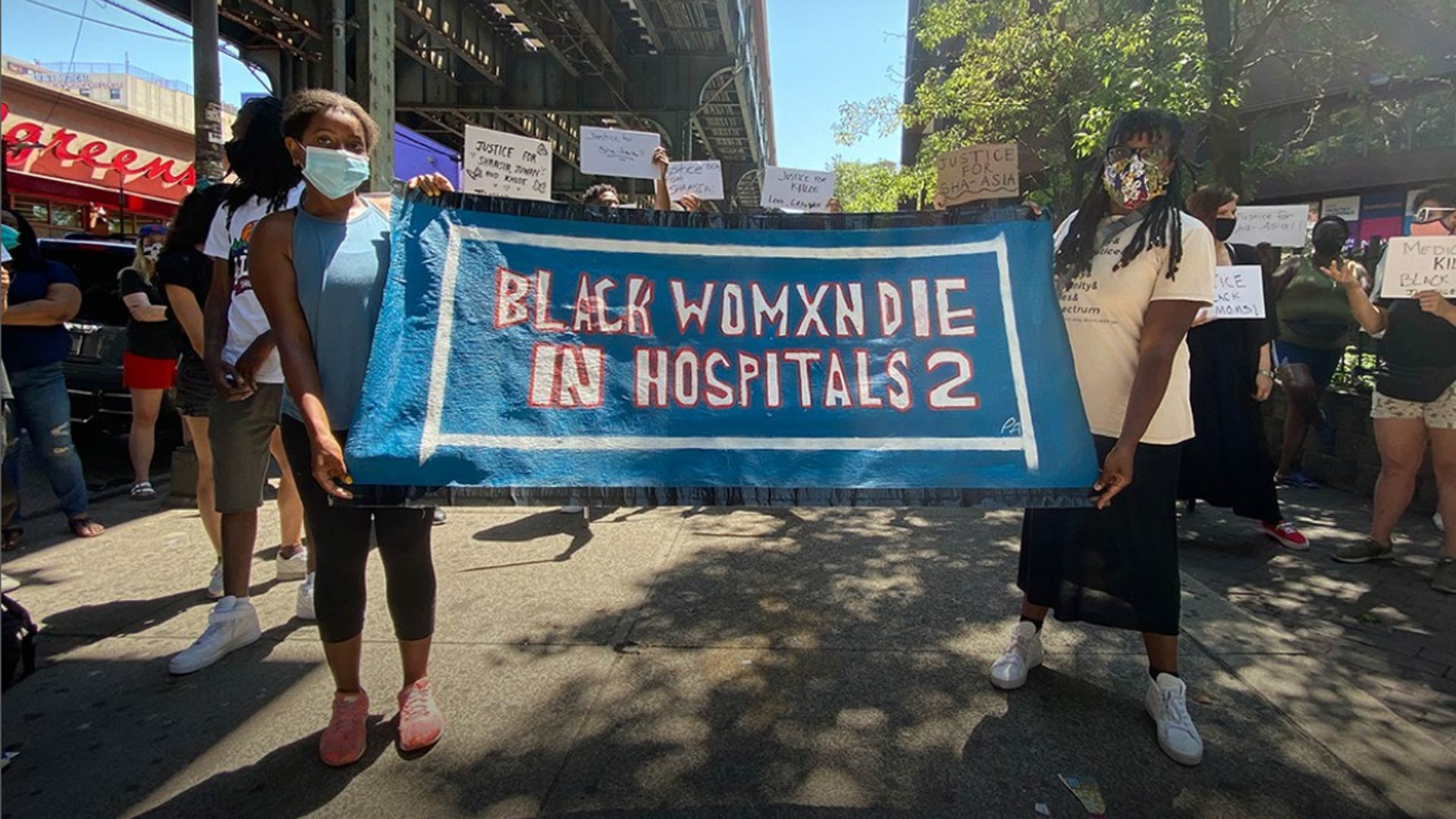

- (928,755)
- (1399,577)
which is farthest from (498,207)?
(1399,577)

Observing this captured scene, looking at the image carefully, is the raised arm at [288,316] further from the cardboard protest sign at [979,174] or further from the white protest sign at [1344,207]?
the white protest sign at [1344,207]

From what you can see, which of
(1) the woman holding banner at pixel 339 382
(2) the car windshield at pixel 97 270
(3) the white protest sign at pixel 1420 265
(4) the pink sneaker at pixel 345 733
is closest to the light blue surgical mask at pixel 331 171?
(1) the woman holding banner at pixel 339 382

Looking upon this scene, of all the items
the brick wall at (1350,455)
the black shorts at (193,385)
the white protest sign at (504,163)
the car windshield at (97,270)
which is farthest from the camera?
the car windshield at (97,270)

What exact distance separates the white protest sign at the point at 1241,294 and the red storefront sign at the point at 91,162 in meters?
16.3

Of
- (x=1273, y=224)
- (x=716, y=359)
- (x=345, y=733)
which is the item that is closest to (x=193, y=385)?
(x=345, y=733)

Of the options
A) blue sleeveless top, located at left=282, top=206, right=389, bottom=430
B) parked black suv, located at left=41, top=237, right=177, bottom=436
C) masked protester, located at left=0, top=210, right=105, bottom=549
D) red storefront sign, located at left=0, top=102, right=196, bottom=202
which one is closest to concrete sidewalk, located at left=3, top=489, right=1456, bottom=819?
masked protester, located at left=0, top=210, right=105, bottom=549

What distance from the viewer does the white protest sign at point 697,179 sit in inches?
299

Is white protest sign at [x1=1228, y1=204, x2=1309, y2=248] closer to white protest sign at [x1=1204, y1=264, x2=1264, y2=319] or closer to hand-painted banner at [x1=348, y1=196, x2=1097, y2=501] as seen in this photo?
white protest sign at [x1=1204, y1=264, x2=1264, y2=319]

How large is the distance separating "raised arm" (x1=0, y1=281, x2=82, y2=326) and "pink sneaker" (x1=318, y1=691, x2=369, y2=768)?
10.3 feet

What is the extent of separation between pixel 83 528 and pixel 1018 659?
5.16 m

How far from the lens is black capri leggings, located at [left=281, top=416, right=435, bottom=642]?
2461 millimetres

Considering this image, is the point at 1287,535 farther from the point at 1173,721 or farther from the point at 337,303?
the point at 337,303

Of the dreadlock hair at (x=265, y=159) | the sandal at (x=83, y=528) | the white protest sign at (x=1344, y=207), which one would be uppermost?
the white protest sign at (x=1344, y=207)

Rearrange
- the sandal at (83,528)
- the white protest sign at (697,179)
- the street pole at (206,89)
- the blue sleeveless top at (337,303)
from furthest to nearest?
the white protest sign at (697,179) → the street pole at (206,89) → the sandal at (83,528) → the blue sleeveless top at (337,303)
